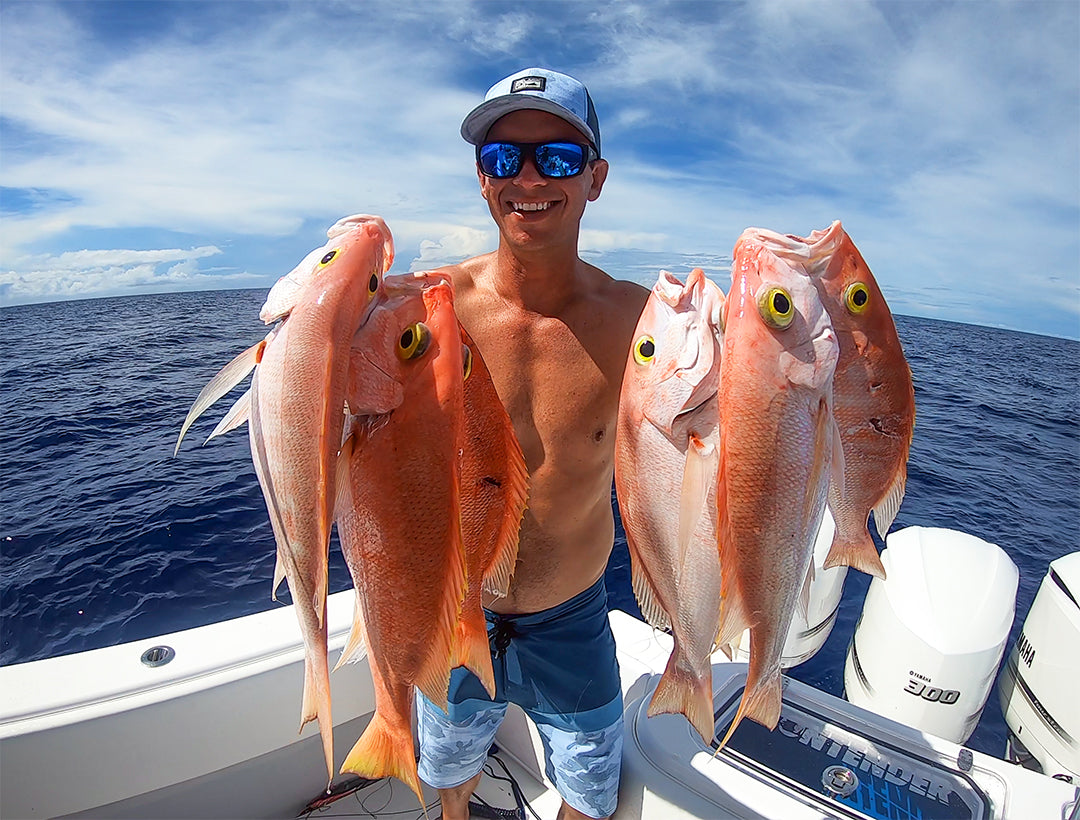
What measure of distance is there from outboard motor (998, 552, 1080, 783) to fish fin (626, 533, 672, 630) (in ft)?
9.10

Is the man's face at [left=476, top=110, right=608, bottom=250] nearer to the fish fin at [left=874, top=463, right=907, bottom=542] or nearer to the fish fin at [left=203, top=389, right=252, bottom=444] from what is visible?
the fish fin at [left=203, top=389, right=252, bottom=444]

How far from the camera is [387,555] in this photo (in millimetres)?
1450

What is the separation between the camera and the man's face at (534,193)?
7.52ft

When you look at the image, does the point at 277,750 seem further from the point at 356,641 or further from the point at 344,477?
the point at 344,477

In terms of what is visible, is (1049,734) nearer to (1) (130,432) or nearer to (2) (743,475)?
(2) (743,475)

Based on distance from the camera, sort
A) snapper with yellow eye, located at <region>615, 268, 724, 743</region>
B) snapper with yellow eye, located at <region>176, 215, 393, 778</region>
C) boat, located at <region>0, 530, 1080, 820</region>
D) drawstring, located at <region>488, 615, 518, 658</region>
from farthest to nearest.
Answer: drawstring, located at <region>488, 615, 518, 658</region> < boat, located at <region>0, 530, 1080, 820</region> < snapper with yellow eye, located at <region>615, 268, 724, 743</region> < snapper with yellow eye, located at <region>176, 215, 393, 778</region>

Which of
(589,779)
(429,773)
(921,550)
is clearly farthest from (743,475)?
(921,550)

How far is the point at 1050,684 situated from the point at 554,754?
9.09 feet

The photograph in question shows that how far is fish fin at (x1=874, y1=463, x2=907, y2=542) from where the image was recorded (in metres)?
1.69

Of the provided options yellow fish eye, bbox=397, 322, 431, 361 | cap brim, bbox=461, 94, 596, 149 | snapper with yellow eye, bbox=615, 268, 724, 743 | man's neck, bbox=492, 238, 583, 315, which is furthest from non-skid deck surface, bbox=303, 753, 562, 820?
cap brim, bbox=461, 94, 596, 149

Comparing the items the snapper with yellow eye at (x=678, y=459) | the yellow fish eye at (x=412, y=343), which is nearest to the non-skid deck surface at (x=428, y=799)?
the snapper with yellow eye at (x=678, y=459)

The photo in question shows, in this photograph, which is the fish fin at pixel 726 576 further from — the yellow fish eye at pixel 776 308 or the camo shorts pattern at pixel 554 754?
the camo shorts pattern at pixel 554 754

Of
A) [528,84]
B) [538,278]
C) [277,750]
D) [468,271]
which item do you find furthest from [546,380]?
[277,750]

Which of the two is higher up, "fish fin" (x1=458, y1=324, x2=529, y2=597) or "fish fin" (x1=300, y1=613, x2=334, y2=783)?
"fish fin" (x1=458, y1=324, x2=529, y2=597)
